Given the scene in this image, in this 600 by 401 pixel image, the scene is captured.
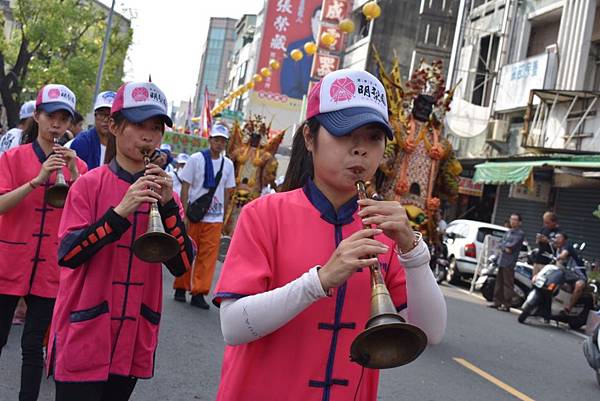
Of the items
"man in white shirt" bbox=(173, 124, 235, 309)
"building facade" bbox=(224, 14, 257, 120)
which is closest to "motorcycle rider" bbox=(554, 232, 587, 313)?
"man in white shirt" bbox=(173, 124, 235, 309)

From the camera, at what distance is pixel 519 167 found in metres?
18.1

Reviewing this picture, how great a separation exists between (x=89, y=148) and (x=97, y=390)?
282 cm

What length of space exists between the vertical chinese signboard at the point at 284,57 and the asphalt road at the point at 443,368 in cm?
3412

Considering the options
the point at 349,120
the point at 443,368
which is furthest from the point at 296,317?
the point at 443,368

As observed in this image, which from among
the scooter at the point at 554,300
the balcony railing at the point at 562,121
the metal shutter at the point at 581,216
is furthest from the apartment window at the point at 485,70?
the scooter at the point at 554,300

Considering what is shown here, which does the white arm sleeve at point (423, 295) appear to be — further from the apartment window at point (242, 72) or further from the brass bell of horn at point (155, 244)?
the apartment window at point (242, 72)

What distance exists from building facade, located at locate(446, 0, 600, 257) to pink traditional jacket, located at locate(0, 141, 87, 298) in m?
13.2

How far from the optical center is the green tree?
26.7 metres

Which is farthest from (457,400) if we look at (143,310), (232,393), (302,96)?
(302,96)

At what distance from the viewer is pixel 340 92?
7.09 ft

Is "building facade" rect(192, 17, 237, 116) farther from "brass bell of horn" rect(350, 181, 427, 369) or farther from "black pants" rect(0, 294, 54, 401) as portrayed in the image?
"brass bell of horn" rect(350, 181, 427, 369)

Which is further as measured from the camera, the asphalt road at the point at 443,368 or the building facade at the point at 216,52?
the building facade at the point at 216,52

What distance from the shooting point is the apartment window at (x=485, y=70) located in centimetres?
2528

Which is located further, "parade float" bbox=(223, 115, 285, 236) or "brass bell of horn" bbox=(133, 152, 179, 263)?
"parade float" bbox=(223, 115, 285, 236)
